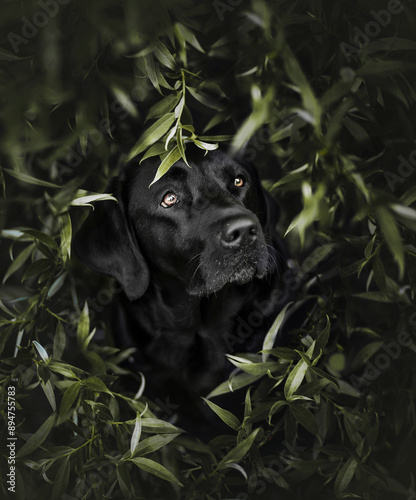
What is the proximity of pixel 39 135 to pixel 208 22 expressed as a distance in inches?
17.7

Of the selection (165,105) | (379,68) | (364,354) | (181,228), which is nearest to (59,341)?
(181,228)

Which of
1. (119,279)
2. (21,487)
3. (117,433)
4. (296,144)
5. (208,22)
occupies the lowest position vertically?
(21,487)

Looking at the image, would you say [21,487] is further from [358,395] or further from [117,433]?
[358,395]

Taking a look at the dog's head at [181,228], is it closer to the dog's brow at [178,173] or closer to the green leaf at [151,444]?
the dog's brow at [178,173]

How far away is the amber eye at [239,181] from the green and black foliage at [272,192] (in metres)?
0.06

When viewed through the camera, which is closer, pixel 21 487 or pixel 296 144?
pixel 296 144

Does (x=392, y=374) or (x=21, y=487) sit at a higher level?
(x=392, y=374)

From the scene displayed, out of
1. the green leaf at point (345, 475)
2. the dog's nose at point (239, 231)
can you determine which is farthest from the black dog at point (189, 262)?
the green leaf at point (345, 475)

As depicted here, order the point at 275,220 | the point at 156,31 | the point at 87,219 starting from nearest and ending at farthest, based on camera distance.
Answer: the point at 156,31
the point at 87,219
the point at 275,220

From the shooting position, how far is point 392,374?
124cm

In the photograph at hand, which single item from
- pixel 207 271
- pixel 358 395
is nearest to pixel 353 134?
pixel 207 271

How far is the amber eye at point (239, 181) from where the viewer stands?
1393mm

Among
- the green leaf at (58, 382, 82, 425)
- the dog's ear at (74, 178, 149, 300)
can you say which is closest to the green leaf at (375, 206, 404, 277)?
the dog's ear at (74, 178, 149, 300)

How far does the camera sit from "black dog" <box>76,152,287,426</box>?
1290 mm
